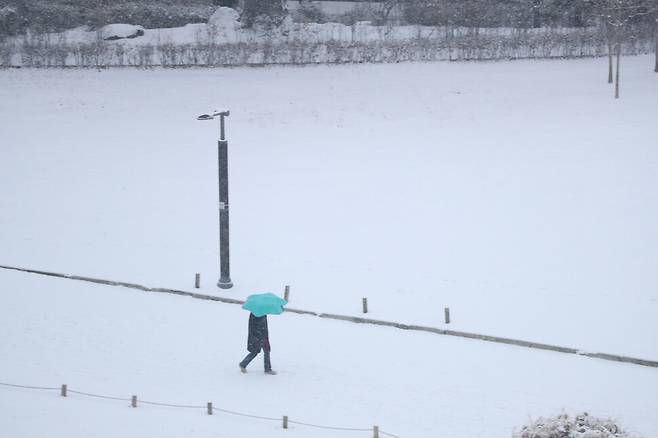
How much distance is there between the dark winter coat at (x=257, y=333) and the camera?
12461 mm

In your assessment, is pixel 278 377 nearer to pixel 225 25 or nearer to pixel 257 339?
pixel 257 339

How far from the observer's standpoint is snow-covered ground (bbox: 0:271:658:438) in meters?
10.8

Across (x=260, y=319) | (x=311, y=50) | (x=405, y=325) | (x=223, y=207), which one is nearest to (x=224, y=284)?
(x=223, y=207)

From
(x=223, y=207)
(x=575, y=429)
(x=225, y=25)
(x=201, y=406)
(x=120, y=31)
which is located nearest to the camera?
(x=575, y=429)

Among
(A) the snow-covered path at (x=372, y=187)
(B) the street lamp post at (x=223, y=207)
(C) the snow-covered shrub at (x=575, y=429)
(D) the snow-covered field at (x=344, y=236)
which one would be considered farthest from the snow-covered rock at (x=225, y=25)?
(C) the snow-covered shrub at (x=575, y=429)

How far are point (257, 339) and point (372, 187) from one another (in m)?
14.4

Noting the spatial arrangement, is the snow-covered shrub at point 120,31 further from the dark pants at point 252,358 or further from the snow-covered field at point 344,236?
the dark pants at point 252,358

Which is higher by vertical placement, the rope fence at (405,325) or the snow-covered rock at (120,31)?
the snow-covered rock at (120,31)

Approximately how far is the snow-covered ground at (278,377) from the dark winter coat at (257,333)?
0.60 meters

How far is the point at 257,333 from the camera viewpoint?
41.0 ft

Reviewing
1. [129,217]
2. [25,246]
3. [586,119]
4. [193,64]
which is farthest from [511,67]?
[25,246]

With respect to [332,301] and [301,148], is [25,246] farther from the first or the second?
[301,148]

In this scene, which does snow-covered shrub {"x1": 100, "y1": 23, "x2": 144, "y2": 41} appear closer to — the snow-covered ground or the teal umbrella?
the snow-covered ground

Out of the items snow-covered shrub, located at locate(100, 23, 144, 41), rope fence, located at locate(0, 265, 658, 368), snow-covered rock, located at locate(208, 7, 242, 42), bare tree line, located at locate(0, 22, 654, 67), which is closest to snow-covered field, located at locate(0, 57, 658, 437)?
rope fence, located at locate(0, 265, 658, 368)
